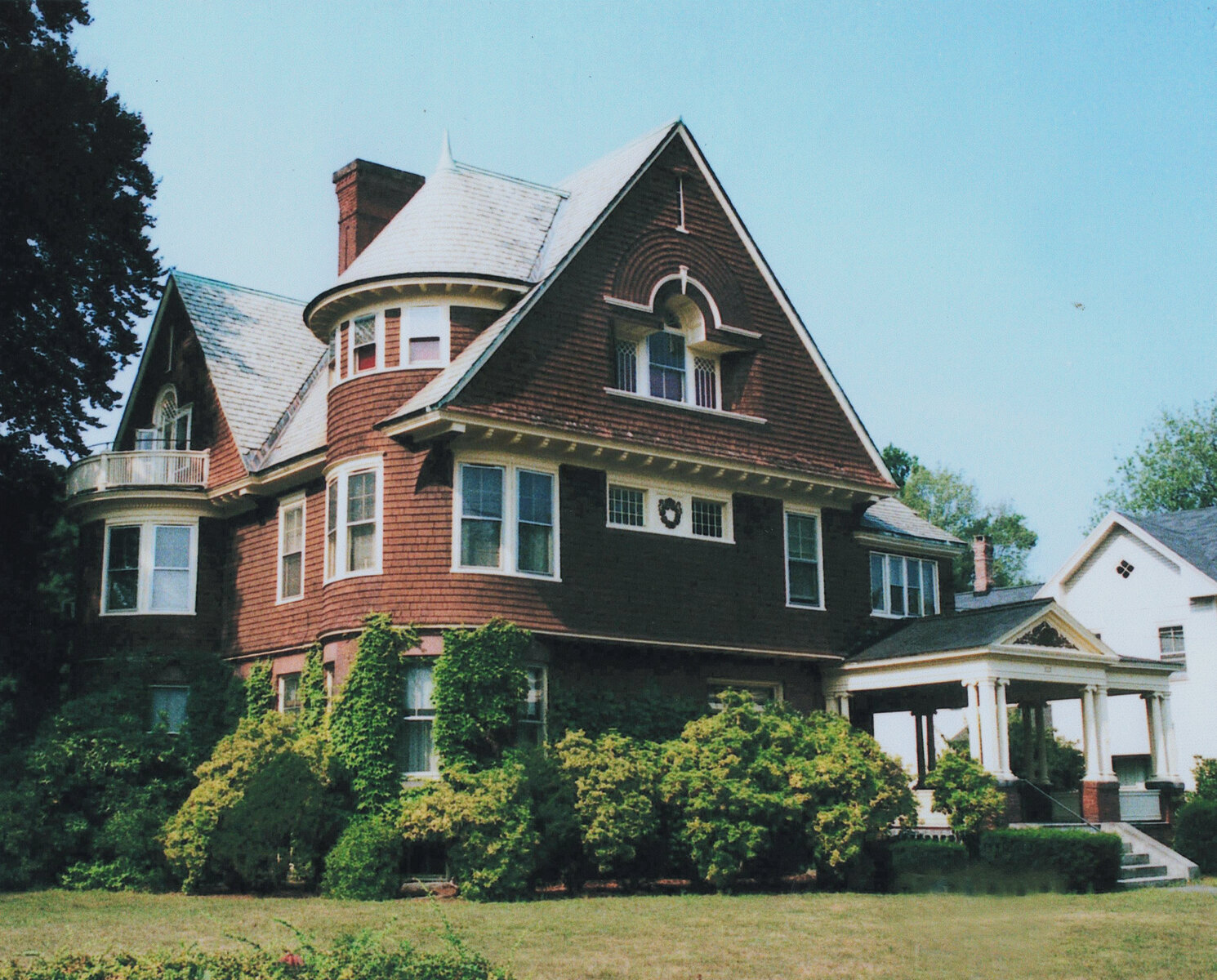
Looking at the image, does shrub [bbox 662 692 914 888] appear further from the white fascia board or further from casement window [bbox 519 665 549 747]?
the white fascia board

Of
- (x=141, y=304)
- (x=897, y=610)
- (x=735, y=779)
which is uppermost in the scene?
(x=141, y=304)

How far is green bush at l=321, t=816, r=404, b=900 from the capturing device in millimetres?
21344

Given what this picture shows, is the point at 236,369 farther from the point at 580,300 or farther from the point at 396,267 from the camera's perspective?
the point at 580,300

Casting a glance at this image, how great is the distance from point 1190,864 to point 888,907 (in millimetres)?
9992

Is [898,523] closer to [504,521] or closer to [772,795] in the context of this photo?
[504,521]

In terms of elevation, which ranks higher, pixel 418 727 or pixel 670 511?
pixel 670 511

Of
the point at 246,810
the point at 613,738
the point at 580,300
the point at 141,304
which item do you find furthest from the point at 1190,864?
the point at 141,304

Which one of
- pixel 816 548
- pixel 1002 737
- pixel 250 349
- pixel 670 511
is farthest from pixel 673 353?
pixel 250 349

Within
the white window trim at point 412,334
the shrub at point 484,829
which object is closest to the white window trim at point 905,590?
the white window trim at point 412,334

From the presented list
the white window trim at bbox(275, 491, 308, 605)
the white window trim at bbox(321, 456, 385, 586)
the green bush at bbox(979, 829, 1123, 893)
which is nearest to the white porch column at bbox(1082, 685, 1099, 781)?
the green bush at bbox(979, 829, 1123, 893)

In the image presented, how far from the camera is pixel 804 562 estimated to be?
94.6ft

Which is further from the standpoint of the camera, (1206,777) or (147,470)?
(1206,777)

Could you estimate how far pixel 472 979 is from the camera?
10.7m

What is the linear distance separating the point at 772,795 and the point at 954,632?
7363 millimetres
